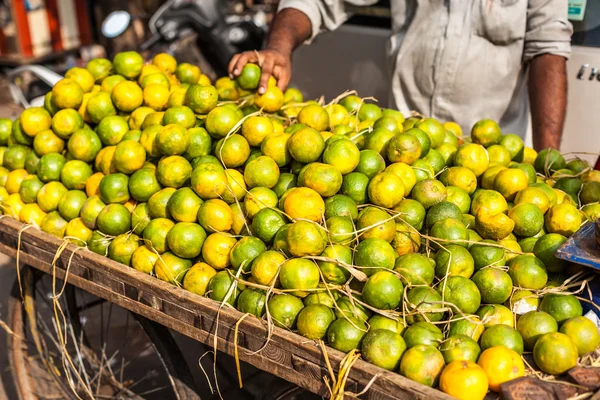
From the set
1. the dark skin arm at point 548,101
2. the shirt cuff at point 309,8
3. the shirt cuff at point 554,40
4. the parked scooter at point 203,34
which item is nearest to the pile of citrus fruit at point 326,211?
the dark skin arm at point 548,101

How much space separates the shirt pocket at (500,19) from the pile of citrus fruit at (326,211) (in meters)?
0.89

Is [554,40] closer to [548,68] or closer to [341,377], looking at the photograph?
[548,68]

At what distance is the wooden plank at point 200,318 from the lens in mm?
1590

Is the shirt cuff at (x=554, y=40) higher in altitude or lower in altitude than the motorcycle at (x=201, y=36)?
higher

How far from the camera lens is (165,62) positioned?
9.39 feet

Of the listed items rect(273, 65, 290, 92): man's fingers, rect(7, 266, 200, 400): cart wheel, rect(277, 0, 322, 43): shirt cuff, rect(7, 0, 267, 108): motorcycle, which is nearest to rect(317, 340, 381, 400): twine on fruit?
rect(7, 266, 200, 400): cart wheel

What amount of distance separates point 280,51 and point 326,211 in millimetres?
1404

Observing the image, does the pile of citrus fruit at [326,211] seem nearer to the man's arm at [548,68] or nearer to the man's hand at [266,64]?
the man's hand at [266,64]

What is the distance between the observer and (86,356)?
325 cm

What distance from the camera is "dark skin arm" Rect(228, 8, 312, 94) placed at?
273 centimetres

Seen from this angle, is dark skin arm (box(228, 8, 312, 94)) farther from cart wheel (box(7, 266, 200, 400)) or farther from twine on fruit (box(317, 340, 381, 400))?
twine on fruit (box(317, 340, 381, 400))

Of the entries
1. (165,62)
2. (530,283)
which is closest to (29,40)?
(165,62)

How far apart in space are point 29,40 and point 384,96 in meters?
7.40

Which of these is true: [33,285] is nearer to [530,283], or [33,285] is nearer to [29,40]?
[530,283]
